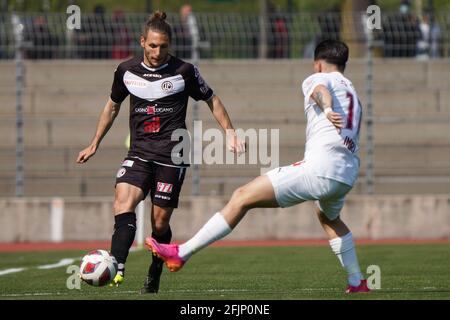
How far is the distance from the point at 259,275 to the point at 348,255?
3.21 metres

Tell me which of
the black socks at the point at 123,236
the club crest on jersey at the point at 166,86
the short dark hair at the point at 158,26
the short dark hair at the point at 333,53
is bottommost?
the black socks at the point at 123,236

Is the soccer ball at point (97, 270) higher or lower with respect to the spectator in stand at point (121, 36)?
lower

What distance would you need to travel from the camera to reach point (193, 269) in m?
13.3

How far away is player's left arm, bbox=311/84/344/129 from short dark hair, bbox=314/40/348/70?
434mm

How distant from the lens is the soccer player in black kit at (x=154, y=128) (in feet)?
30.9

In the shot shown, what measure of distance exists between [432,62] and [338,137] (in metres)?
14.8

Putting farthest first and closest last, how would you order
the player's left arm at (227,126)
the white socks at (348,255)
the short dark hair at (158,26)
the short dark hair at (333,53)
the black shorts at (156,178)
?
the black shorts at (156,178)
the short dark hair at (158,26)
the player's left arm at (227,126)
the white socks at (348,255)
the short dark hair at (333,53)

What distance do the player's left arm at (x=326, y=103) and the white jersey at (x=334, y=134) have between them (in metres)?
0.08

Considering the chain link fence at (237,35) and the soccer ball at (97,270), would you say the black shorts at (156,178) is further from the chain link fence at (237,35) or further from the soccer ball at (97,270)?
the chain link fence at (237,35)

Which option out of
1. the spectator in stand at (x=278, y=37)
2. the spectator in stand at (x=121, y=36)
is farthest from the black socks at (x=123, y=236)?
the spectator in stand at (x=278, y=37)

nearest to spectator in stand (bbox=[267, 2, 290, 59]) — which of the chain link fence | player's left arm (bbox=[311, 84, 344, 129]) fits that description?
the chain link fence

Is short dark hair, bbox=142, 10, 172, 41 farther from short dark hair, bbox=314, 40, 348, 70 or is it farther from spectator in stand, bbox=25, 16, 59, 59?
spectator in stand, bbox=25, 16, 59, 59
